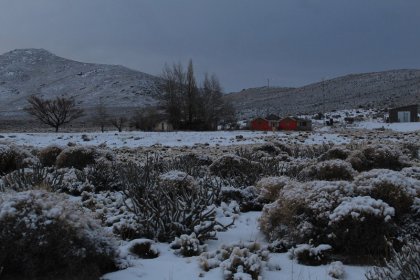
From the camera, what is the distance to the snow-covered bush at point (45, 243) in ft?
14.9

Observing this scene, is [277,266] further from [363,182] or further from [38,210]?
[38,210]

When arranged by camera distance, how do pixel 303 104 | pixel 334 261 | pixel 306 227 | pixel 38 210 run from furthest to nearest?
pixel 303 104, pixel 306 227, pixel 334 261, pixel 38 210

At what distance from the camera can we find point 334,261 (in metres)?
5.28

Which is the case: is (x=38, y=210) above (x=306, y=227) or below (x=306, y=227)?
above

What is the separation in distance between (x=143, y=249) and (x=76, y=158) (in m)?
8.39

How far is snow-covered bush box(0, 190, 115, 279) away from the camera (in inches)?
179

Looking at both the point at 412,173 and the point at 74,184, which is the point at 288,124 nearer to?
the point at 412,173

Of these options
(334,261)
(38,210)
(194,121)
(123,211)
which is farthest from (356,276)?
(194,121)

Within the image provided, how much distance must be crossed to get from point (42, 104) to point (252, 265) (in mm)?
56669

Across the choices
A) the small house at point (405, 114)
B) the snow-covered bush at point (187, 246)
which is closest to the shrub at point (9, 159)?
the snow-covered bush at point (187, 246)

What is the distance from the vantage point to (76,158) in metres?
13.6

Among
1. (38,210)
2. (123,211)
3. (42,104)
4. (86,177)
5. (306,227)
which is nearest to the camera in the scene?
(38,210)

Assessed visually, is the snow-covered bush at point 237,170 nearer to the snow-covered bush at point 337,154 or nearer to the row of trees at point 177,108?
the snow-covered bush at point 337,154

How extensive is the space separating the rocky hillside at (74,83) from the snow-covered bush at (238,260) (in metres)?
107
